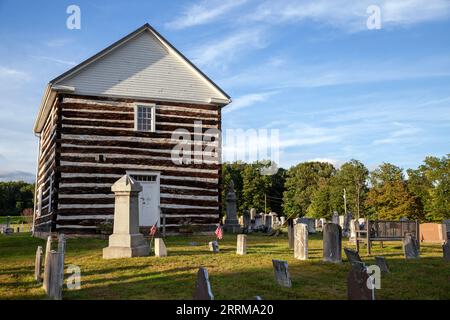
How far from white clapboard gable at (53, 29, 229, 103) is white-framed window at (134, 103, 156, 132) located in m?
0.50

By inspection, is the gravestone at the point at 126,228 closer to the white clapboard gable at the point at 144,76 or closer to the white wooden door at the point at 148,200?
the white wooden door at the point at 148,200

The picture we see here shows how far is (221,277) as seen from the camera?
9.15 m

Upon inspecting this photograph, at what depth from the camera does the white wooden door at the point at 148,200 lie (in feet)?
67.0

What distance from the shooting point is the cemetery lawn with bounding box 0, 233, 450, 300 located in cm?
776

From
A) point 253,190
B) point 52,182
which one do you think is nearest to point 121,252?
point 52,182

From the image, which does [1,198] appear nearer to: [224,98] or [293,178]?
[293,178]

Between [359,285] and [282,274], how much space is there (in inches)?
81.5

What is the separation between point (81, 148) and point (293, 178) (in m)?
65.5

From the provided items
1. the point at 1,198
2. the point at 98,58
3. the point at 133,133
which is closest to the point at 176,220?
the point at 133,133

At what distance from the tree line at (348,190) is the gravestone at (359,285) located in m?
37.5

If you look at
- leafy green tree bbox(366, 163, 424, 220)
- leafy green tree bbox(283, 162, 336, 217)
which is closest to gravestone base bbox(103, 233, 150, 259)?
leafy green tree bbox(366, 163, 424, 220)

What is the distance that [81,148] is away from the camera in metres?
19.9

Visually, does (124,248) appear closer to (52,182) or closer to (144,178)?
(144,178)

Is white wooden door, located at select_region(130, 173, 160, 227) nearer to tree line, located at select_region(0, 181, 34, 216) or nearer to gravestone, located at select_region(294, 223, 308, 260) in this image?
gravestone, located at select_region(294, 223, 308, 260)
